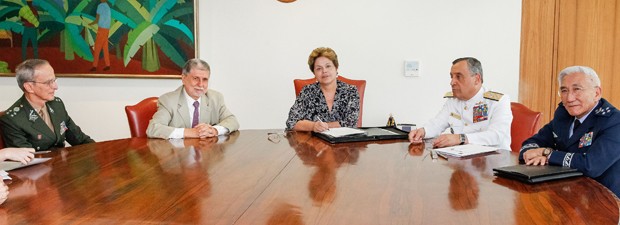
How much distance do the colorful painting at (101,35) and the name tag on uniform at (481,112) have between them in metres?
2.35

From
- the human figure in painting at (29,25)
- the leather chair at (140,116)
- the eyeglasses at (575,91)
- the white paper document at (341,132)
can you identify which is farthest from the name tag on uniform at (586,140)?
the human figure in painting at (29,25)

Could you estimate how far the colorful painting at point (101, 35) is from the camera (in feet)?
13.0

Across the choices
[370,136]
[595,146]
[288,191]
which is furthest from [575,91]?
[288,191]

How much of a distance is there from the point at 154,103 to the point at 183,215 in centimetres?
187

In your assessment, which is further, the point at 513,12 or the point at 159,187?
the point at 513,12

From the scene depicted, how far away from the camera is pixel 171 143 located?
96.8 inches

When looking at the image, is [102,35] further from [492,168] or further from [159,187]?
[492,168]

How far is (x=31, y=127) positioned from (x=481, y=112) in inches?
93.1

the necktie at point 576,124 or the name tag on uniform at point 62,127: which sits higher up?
the necktie at point 576,124

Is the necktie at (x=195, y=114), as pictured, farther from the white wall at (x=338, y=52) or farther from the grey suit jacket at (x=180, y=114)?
the white wall at (x=338, y=52)

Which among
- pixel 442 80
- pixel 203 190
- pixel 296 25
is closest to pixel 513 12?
pixel 442 80

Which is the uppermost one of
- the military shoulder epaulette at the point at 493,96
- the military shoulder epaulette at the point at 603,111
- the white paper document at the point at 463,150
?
the military shoulder epaulette at the point at 493,96

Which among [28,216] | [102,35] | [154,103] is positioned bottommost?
[28,216]

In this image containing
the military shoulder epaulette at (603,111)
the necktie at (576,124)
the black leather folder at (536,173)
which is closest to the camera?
the black leather folder at (536,173)
